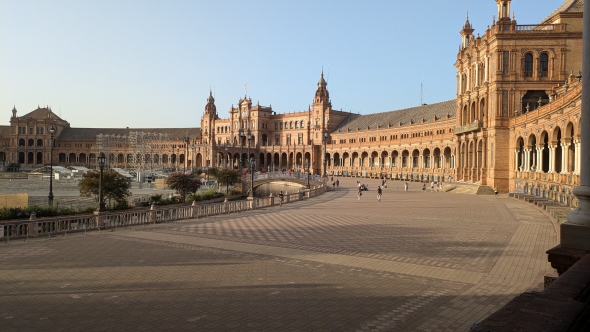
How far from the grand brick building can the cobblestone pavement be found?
1626 centimetres

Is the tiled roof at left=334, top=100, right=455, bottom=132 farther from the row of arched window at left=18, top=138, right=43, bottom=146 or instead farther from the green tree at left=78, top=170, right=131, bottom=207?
the row of arched window at left=18, top=138, right=43, bottom=146

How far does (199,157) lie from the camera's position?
11975cm

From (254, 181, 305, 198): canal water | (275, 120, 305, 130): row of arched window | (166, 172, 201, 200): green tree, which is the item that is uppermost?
(275, 120, 305, 130): row of arched window

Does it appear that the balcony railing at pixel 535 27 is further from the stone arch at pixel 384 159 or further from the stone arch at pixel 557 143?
the stone arch at pixel 384 159

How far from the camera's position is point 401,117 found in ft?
299

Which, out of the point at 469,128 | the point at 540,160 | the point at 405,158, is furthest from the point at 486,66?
the point at 405,158

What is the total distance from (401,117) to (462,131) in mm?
39803

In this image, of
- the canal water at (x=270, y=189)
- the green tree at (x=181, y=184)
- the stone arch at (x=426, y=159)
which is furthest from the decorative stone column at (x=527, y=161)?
the stone arch at (x=426, y=159)

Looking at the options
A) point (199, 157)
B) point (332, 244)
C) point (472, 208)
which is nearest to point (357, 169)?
point (199, 157)

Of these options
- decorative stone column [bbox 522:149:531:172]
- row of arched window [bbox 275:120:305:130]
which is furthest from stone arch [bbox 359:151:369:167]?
decorative stone column [bbox 522:149:531:172]

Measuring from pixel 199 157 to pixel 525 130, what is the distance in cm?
9256

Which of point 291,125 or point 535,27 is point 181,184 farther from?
point 291,125

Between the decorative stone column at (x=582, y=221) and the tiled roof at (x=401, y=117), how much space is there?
66847 mm

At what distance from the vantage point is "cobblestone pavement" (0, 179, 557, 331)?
7848 millimetres
